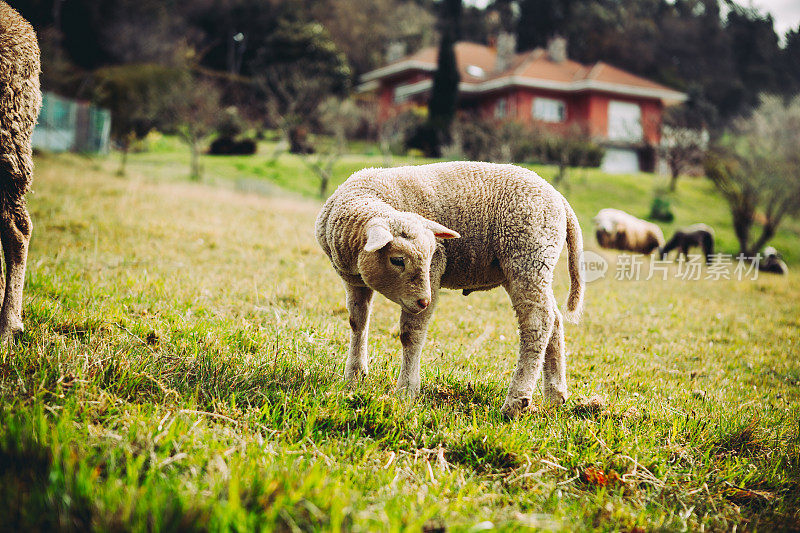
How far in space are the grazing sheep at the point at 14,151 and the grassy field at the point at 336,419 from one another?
345 mm

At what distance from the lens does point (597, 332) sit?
6527mm

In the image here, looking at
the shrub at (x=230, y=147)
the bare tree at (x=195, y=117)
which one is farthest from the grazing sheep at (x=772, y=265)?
the shrub at (x=230, y=147)

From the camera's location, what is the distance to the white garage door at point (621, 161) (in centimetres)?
3675

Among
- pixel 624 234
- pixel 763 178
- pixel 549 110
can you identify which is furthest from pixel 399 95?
pixel 624 234

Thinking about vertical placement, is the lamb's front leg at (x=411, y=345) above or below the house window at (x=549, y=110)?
below

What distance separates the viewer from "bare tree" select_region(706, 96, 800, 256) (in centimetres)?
1855

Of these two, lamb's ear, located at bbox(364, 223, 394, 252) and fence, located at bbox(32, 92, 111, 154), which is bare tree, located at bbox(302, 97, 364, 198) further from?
lamb's ear, located at bbox(364, 223, 394, 252)

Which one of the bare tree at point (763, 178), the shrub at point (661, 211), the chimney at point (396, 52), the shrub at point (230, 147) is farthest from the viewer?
the chimney at point (396, 52)

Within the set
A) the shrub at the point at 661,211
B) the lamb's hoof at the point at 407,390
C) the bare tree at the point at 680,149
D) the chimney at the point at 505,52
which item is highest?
the chimney at the point at 505,52

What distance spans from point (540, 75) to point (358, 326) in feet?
120

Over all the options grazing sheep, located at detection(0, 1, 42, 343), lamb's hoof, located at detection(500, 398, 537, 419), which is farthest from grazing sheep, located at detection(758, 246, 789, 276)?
grazing sheep, located at detection(0, 1, 42, 343)

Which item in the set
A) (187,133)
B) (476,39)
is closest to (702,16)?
(476,39)

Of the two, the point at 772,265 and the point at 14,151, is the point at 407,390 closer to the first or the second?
the point at 14,151

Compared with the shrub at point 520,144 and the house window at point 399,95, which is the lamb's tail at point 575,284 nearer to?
the shrub at point 520,144
